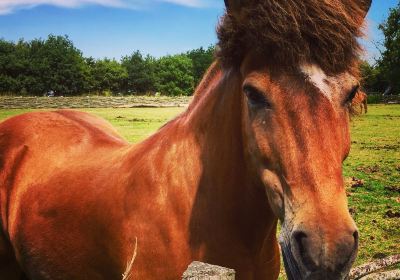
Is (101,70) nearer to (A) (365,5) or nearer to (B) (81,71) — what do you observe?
(B) (81,71)

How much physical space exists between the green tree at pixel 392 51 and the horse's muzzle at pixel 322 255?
40888 mm

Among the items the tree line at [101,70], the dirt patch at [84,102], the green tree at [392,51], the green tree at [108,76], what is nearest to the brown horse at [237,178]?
the dirt patch at [84,102]

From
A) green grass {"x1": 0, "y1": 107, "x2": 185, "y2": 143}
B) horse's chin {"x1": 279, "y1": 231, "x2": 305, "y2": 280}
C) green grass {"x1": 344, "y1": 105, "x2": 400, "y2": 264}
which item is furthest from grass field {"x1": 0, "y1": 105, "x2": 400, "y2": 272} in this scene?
green grass {"x1": 0, "y1": 107, "x2": 185, "y2": 143}

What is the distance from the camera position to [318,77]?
5.18 ft

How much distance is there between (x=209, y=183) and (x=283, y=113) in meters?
0.65

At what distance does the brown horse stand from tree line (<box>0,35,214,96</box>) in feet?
137

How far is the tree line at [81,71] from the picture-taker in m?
51.2

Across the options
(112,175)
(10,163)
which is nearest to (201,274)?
(112,175)

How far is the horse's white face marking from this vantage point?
1558mm

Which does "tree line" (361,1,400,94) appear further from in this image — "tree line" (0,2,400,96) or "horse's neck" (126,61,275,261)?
"horse's neck" (126,61,275,261)

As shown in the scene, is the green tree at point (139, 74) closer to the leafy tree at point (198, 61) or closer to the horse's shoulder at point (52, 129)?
the leafy tree at point (198, 61)

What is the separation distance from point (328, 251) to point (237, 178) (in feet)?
2.33

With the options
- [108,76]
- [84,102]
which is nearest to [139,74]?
[108,76]

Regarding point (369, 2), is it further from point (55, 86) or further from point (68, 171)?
point (55, 86)
